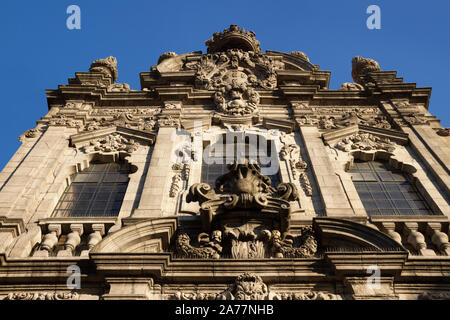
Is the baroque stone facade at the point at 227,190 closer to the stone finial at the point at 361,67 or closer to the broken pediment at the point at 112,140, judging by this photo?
the broken pediment at the point at 112,140

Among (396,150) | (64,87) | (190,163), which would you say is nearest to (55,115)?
(64,87)

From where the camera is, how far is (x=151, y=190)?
11609 millimetres

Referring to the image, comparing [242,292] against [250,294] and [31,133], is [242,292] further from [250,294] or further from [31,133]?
[31,133]

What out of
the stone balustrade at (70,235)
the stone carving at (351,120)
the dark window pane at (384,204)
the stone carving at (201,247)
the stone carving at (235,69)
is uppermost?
the stone carving at (235,69)

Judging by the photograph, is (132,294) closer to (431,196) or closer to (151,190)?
(151,190)

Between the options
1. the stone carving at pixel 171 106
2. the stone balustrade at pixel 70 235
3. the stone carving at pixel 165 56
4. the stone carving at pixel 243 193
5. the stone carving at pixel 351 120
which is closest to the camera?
the stone balustrade at pixel 70 235

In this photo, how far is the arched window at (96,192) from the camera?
11797mm

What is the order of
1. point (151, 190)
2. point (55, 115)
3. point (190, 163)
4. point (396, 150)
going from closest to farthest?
point (151, 190)
point (190, 163)
point (396, 150)
point (55, 115)

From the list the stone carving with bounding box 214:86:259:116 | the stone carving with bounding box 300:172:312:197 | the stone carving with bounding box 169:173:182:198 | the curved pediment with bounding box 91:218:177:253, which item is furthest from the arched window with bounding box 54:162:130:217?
the stone carving with bounding box 300:172:312:197

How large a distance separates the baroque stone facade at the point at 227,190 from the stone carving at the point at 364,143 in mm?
66

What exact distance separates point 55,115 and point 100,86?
2.49 meters

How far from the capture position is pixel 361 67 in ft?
66.3

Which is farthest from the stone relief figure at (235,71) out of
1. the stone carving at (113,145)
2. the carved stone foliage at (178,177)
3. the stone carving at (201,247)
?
the stone carving at (201,247)
